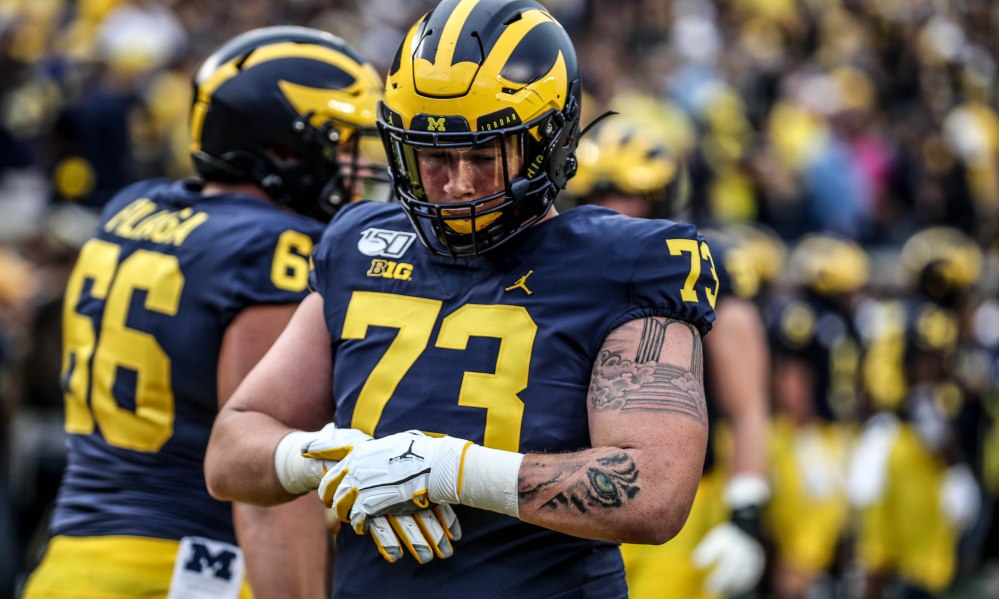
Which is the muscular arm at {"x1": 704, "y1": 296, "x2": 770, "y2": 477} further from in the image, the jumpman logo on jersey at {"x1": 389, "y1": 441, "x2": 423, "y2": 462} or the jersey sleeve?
the jumpman logo on jersey at {"x1": 389, "y1": 441, "x2": 423, "y2": 462}

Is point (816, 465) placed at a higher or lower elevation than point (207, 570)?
lower

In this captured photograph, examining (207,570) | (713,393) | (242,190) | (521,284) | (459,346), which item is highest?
(521,284)

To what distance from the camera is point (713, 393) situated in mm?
5863

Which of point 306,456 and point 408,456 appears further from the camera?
point 306,456

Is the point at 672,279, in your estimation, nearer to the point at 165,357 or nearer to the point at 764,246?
the point at 165,357

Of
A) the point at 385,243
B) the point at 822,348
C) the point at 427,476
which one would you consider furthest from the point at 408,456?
the point at 822,348

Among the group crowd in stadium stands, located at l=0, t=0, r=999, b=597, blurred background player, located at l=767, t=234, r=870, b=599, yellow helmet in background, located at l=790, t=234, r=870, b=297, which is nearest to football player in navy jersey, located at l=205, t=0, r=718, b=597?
crowd in stadium stands, located at l=0, t=0, r=999, b=597

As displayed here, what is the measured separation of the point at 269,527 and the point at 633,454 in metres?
1.16

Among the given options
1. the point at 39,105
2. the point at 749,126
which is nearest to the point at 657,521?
the point at 39,105

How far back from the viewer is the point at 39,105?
10.6 metres

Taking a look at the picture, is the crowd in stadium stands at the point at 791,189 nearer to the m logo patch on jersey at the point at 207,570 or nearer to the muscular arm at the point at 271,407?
the m logo patch on jersey at the point at 207,570

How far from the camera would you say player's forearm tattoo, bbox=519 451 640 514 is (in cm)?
264

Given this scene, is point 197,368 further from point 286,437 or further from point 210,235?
point 286,437

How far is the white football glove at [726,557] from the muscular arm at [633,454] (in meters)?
2.67
